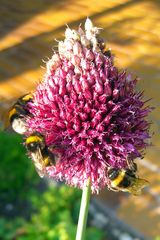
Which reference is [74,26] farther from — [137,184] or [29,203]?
[137,184]

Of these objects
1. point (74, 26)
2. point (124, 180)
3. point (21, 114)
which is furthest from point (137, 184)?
point (74, 26)

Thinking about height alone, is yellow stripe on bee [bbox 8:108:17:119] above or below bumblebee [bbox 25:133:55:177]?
above

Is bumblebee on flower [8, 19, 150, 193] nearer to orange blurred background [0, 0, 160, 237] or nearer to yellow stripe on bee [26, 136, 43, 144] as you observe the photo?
yellow stripe on bee [26, 136, 43, 144]

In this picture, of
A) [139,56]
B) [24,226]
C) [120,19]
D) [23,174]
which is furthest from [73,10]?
[24,226]

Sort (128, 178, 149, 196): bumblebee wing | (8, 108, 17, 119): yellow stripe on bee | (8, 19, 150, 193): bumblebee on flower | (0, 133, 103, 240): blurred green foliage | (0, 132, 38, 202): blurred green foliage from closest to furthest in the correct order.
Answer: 1. (8, 19, 150, 193): bumblebee on flower
2. (128, 178, 149, 196): bumblebee wing
3. (8, 108, 17, 119): yellow stripe on bee
4. (0, 133, 103, 240): blurred green foliage
5. (0, 132, 38, 202): blurred green foliage

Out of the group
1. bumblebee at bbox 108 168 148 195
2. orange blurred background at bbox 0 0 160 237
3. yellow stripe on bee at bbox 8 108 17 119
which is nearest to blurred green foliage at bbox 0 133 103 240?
orange blurred background at bbox 0 0 160 237

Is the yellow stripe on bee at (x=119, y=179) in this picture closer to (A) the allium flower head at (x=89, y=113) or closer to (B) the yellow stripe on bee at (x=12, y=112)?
(A) the allium flower head at (x=89, y=113)

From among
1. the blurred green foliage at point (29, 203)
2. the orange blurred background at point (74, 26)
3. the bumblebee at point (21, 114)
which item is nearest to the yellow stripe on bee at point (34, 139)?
the bumblebee at point (21, 114)

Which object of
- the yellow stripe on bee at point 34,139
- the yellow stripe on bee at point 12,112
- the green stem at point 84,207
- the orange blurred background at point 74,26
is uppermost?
the orange blurred background at point 74,26
